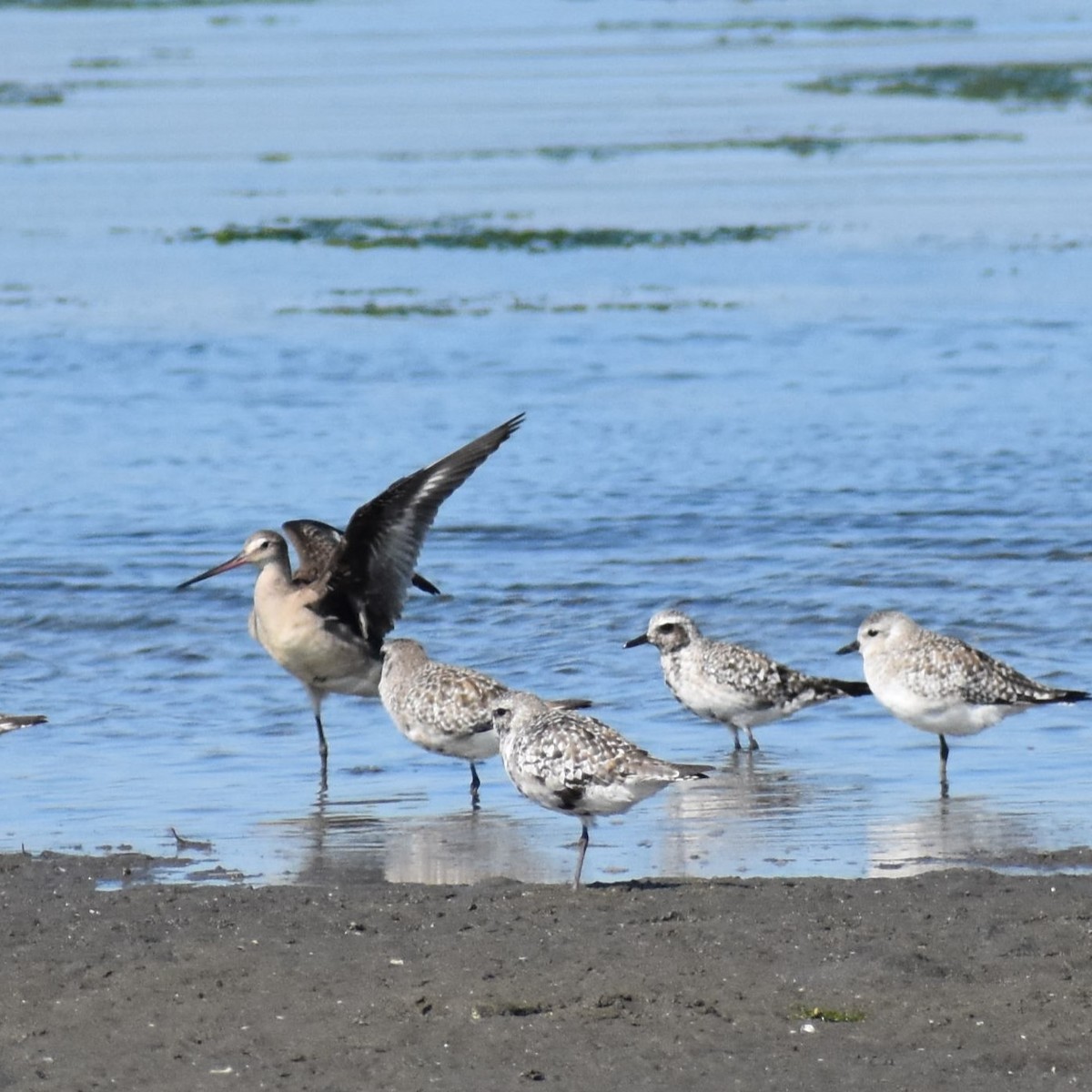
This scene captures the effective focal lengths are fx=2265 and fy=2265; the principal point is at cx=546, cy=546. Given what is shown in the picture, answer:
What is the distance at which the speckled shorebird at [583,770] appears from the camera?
27.7 ft

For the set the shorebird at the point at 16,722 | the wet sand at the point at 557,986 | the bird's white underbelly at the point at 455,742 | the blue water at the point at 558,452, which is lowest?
the blue water at the point at 558,452

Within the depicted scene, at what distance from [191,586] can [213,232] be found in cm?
1629

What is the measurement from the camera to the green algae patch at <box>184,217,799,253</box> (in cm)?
2819

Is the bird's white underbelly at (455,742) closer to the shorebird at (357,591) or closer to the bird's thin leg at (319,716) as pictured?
the bird's thin leg at (319,716)

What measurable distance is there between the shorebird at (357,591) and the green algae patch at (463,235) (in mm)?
16377

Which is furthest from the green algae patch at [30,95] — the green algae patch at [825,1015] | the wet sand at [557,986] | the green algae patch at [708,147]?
the green algae patch at [825,1015]

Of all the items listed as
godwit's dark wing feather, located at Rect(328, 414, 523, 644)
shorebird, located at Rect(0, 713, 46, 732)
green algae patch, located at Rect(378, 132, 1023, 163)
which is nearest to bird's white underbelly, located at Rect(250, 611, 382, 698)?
godwit's dark wing feather, located at Rect(328, 414, 523, 644)

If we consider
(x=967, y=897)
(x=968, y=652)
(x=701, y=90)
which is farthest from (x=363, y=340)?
(x=701, y=90)

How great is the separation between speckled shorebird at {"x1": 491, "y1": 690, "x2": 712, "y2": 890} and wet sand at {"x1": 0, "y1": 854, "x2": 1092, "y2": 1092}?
0.61 metres

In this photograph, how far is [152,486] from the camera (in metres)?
17.2

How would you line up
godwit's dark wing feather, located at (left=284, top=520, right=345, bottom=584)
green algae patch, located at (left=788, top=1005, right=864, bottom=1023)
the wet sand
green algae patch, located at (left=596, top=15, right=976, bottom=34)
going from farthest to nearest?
green algae patch, located at (left=596, top=15, right=976, bottom=34) < godwit's dark wing feather, located at (left=284, top=520, right=345, bottom=584) < green algae patch, located at (left=788, top=1005, right=864, bottom=1023) < the wet sand

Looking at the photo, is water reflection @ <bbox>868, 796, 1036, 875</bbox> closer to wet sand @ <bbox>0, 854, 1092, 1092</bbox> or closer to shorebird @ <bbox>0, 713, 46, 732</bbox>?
wet sand @ <bbox>0, 854, 1092, 1092</bbox>

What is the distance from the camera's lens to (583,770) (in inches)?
332

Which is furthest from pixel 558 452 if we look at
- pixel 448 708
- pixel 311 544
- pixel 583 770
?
pixel 583 770
